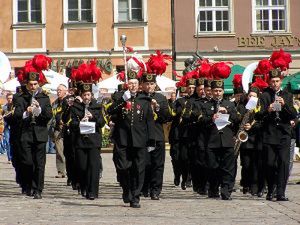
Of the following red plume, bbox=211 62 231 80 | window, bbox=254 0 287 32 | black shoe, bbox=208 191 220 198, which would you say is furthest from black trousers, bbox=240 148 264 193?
window, bbox=254 0 287 32

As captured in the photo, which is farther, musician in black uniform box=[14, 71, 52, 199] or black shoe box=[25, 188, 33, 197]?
black shoe box=[25, 188, 33, 197]

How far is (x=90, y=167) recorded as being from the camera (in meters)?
15.8

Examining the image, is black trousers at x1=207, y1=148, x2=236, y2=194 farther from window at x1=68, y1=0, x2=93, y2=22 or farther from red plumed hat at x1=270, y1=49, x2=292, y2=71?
window at x1=68, y1=0, x2=93, y2=22

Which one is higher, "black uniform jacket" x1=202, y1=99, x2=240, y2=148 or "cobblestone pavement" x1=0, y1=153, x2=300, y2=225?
"black uniform jacket" x1=202, y1=99, x2=240, y2=148

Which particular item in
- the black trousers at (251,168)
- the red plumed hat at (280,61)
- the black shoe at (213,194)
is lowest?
the black shoe at (213,194)

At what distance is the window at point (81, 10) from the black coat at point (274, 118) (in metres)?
24.6

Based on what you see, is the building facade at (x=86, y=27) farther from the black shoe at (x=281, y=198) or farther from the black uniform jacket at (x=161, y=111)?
the black shoe at (x=281, y=198)

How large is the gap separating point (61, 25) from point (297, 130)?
21206mm

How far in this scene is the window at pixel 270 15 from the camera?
40.0m

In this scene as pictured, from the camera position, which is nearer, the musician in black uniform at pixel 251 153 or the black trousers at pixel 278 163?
the black trousers at pixel 278 163

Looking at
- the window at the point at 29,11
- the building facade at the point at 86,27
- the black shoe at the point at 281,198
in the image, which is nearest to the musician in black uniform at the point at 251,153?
the black shoe at the point at 281,198

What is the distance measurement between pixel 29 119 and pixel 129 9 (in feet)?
76.9

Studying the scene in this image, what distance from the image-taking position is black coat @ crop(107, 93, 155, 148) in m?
14.7

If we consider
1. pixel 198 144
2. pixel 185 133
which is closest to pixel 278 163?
pixel 198 144
